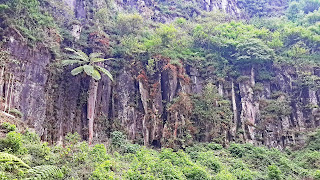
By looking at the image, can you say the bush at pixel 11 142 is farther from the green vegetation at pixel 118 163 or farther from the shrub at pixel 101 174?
the shrub at pixel 101 174

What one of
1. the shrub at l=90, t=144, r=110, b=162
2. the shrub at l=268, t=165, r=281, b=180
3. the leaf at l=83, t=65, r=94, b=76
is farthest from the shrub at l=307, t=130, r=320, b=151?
the leaf at l=83, t=65, r=94, b=76

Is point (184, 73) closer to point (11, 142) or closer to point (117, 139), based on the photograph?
point (117, 139)

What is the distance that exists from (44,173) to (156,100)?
39.5 ft

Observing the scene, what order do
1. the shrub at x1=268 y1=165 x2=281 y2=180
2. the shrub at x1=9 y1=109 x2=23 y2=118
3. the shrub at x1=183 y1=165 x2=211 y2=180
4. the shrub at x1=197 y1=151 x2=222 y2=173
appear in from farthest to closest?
the shrub at x1=9 y1=109 x2=23 y2=118, the shrub at x1=197 y1=151 x2=222 y2=173, the shrub at x1=268 y1=165 x2=281 y2=180, the shrub at x1=183 y1=165 x2=211 y2=180

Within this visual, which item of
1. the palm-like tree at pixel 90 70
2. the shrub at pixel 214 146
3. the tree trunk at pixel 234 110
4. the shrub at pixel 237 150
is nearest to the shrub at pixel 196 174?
the shrub at pixel 237 150

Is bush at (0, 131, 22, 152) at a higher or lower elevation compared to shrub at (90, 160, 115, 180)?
higher

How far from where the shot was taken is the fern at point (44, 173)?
6230mm

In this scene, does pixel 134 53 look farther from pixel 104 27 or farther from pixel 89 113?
pixel 89 113

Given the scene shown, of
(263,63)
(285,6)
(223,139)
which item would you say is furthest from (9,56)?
(285,6)

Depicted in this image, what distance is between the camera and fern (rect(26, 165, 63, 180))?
6.23m

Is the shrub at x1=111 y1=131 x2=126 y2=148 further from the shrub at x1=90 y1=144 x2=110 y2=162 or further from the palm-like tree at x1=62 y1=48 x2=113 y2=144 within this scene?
the shrub at x1=90 y1=144 x2=110 y2=162

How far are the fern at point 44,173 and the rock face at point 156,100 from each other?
7.81 metres

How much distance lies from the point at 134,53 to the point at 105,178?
13.1 metres

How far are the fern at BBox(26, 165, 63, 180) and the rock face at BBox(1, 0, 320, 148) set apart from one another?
7812 millimetres
